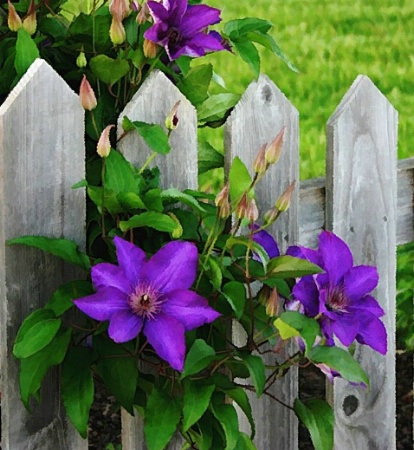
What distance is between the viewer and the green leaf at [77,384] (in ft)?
6.24

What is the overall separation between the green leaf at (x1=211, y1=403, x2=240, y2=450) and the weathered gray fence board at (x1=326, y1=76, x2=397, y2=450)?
0.60m

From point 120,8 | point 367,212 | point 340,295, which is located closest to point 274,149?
Result: point 340,295

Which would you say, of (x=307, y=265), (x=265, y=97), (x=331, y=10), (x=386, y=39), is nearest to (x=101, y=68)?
(x=265, y=97)

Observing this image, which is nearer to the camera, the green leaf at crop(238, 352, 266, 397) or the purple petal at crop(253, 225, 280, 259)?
the green leaf at crop(238, 352, 266, 397)

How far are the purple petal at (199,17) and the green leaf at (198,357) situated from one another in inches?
20.8

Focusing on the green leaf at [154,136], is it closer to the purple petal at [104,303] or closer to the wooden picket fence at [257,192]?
the wooden picket fence at [257,192]

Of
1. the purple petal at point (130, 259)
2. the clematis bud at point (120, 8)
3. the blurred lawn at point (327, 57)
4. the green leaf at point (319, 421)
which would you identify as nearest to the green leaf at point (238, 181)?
the purple petal at point (130, 259)

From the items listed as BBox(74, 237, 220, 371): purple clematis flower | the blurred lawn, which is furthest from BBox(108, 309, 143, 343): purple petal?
the blurred lawn

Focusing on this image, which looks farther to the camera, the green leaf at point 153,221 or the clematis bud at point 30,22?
the clematis bud at point 30,22

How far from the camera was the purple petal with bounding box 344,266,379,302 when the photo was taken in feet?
6.21

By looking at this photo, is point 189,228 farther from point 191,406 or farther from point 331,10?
point 331,10

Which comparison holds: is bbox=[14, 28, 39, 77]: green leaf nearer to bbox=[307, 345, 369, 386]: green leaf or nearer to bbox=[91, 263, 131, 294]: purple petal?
bbox=[91, 263, 131, 294]: purple petal

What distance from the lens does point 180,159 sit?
6.78ft

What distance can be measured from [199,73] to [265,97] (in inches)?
5.9
